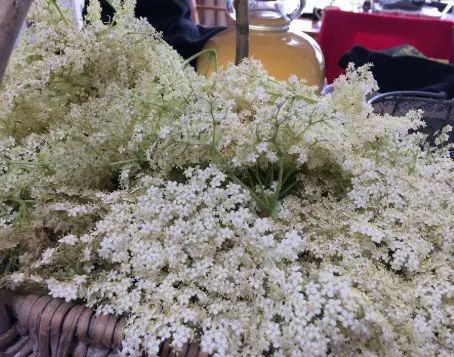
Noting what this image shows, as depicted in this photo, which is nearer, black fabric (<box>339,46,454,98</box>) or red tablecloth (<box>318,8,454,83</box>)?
black fabric (<box>339,46,454,98</box>)

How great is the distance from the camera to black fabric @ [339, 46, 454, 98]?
4.69 feet

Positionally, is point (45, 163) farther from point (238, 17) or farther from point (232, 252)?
point (238, 17)

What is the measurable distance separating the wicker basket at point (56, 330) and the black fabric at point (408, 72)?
1.21 metres

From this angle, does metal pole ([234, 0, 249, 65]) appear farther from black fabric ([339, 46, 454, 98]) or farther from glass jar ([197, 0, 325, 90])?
black fabric ([339, 46, 454, 98])

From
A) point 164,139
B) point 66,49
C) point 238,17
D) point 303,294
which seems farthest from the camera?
point 238,17

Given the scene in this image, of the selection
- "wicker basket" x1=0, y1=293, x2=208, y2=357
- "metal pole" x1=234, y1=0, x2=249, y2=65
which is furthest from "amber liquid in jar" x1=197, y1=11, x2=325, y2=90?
"wicker basket" x1=0, y1=293, x2=208, y2=357

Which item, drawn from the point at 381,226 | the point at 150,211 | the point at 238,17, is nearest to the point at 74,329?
the point at 150,211

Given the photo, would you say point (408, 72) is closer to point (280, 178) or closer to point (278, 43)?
point (278, 43)

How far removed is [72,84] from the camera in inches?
28.8

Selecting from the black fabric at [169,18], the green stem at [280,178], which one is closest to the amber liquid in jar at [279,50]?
the black fabric at [169,18]

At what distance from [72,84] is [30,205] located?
0.24 meters

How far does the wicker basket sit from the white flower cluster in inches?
0.7

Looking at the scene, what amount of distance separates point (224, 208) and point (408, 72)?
1.31 metres

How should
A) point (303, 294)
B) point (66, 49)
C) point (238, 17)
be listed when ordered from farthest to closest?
point (238, 17), point (66, 49), point (303, 294)
